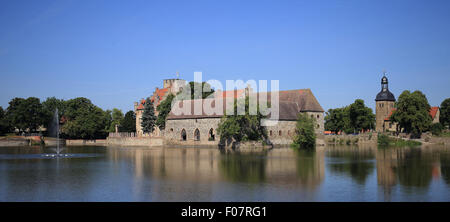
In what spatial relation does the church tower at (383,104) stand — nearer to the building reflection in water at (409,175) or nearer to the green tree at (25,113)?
the building reflection in water at (409,175)

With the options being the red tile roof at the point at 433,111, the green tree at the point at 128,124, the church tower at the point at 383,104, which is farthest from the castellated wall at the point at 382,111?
the green tree at the point at 128,124

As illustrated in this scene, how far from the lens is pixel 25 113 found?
69.3 meters

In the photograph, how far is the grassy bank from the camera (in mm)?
53156

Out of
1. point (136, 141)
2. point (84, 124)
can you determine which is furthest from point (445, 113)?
point (84, 124)

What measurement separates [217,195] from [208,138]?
37.1m

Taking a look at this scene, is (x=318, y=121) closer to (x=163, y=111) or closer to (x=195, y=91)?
(x=195, y=91)

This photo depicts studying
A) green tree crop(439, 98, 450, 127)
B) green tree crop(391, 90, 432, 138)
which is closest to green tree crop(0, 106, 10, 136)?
green tree crop(391, 90, 432, 138)

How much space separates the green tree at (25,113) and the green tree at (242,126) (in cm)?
3458

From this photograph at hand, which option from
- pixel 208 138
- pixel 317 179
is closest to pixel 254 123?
pixel 208 138

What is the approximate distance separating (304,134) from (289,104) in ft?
21.9

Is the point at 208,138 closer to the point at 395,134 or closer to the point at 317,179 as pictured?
the point at 395,134

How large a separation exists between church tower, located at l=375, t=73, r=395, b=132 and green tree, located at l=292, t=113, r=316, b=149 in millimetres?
23185

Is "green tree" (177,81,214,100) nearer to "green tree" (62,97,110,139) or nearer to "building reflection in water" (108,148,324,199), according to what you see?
"green tree" (62,97,110,139)
